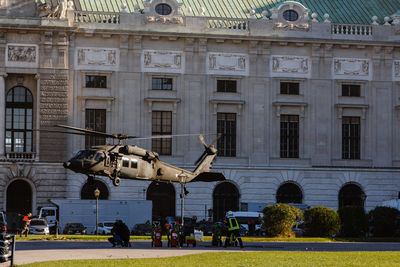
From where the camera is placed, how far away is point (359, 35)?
87250 mm

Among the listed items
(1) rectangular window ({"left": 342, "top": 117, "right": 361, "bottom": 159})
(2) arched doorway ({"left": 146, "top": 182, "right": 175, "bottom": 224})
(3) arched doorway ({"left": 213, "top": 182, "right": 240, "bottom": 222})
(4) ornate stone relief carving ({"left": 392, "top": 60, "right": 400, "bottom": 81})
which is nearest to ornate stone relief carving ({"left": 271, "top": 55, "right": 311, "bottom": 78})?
(1) rectangular window ({"left": 342, "top": 117, "right": 361, "bottom": 159})

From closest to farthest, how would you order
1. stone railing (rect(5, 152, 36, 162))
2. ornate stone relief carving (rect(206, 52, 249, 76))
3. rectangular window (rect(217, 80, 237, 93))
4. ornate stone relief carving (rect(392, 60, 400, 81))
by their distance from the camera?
stone railing (rect(5, 152, 36, 162))
ornate stone relief carving (rect(206, 52, 249, 76))
rectangular window (rect(217, 80, 237, 93))
ornate stone relief carving (rect(392, 60, 400, 81))

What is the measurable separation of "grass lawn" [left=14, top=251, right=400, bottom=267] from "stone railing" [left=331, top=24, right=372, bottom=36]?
44970 millimetres

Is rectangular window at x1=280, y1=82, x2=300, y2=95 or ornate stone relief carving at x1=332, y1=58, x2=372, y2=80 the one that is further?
ornate stone relief carving at x1=332, y1=58, x2=372, y2=80

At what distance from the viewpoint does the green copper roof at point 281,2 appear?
283 feet

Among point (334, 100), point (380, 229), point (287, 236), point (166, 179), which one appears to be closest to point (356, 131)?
point (334, 100)

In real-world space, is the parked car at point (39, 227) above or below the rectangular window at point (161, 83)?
below

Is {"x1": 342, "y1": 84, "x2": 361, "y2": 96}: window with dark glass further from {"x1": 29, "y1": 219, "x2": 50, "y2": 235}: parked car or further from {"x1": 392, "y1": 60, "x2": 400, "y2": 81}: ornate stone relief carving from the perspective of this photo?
{"x1": 29, "y1": 219, "x2": 50, "y2": 235}: parked car

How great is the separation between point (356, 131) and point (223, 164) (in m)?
11.8

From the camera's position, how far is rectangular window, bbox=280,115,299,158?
86.4 meters

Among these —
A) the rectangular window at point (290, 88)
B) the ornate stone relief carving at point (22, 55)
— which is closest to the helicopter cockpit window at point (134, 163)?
the ornate stone relief carving at point (22, 55)

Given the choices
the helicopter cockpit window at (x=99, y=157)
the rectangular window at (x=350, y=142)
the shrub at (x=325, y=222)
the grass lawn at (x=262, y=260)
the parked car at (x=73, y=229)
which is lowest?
the grass lawn at (x=262, y=260)

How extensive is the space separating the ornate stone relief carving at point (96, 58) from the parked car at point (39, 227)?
1426 cm

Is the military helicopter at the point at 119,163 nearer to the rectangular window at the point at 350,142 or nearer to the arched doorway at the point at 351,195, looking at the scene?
the arched doorway at the point at 351,195
